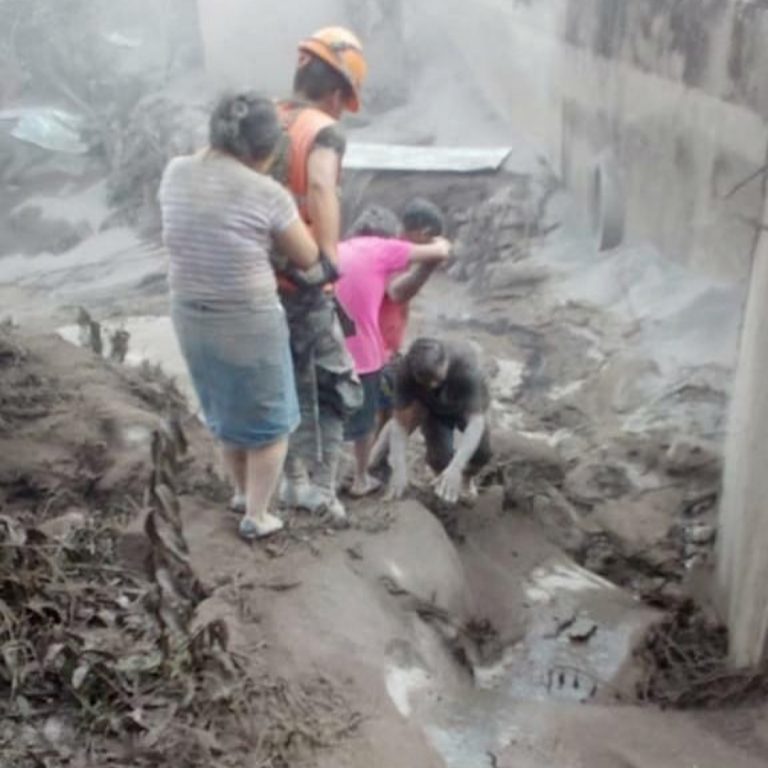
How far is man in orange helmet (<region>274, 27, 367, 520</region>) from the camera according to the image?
4.48 metres

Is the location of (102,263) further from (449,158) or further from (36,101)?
(36,101)

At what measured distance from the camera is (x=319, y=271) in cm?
455

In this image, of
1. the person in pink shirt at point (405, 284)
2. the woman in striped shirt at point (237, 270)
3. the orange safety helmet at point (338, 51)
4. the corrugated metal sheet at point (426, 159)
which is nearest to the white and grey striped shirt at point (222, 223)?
the woman in striped shirt at point (237, 270)

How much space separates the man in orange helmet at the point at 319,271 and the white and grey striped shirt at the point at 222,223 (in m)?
0.22

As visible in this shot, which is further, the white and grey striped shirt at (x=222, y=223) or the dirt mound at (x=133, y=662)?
the white and grey striped shirt at (x=222, y=223)

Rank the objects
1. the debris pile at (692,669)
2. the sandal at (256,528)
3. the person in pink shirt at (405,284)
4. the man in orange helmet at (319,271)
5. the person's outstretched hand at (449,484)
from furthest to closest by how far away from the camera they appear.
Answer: the person's outstretched hand at (449,484) → the person in pink shirt at (405,284) → the sandal at (256,528) → the debris pile at (692,669) → the man in orange helmet at (319,271)

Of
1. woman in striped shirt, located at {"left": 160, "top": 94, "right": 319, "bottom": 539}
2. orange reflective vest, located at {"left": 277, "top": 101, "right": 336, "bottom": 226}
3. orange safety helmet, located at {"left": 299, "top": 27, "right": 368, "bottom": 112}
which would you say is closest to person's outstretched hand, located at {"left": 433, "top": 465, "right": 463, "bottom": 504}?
woman in striped shirt, located at {"left": 160, "top": 94, "right": 319, "bottom": 539}

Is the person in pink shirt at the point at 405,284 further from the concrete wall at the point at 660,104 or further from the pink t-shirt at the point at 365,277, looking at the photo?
the concrete wall at the point at 660,104

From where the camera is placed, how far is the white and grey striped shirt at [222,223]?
4219 mm

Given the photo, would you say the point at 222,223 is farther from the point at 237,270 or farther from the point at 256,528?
the point at 256,528

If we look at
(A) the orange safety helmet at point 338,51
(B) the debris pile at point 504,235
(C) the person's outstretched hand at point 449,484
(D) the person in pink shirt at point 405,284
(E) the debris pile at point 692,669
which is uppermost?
(A) the orange safety helmet at point 338,51

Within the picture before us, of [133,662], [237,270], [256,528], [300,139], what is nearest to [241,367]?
[237,270]

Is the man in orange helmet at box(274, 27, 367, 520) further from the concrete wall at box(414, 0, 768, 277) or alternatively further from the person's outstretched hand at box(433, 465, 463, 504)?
the concrete wall at box(414, 0, 768, 277)

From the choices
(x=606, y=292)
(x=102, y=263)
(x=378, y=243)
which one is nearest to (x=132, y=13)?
(x=102, y=263)
